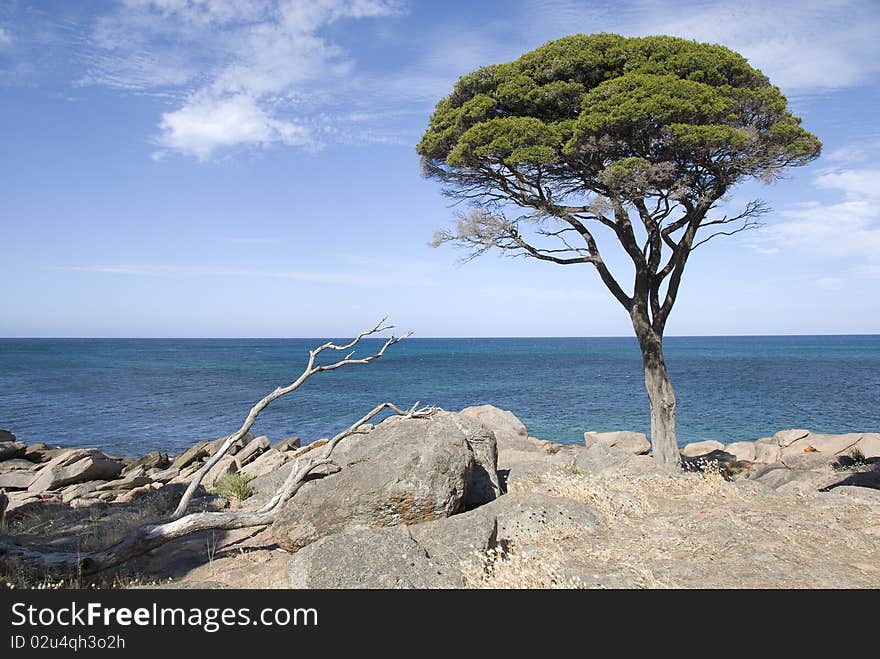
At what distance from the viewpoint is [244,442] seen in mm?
21906

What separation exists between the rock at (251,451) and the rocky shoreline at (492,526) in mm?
5360

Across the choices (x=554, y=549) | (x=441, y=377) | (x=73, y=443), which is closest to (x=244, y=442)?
(x=73, y=443)

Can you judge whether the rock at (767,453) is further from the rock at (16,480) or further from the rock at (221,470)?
the rock at (16,480)

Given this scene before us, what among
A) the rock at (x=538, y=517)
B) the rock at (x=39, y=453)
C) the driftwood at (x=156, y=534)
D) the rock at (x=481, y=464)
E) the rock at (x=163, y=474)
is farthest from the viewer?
the rock at (x=39, y=453)

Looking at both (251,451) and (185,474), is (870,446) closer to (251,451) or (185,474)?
(251,451)

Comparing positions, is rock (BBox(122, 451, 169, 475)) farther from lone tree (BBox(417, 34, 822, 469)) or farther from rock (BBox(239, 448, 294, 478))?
lone tree (BBox(417, 34, 822, 469))

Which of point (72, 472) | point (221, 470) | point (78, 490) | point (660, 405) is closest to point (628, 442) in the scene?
point (660, 405)

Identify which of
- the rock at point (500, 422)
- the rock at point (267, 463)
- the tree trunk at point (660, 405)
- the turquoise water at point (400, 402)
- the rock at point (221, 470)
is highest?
the tree trunk at point (660, 405)

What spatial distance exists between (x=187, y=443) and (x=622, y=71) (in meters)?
25.1

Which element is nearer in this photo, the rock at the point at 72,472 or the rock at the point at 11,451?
the rock at the point at 72,472

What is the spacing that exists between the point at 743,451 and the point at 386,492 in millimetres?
17836

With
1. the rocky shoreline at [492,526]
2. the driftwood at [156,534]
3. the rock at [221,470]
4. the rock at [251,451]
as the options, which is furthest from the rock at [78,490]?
the driftwood at [156,534]

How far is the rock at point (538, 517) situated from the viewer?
7.91 metres

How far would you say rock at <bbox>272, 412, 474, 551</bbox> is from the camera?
8.20 metres
